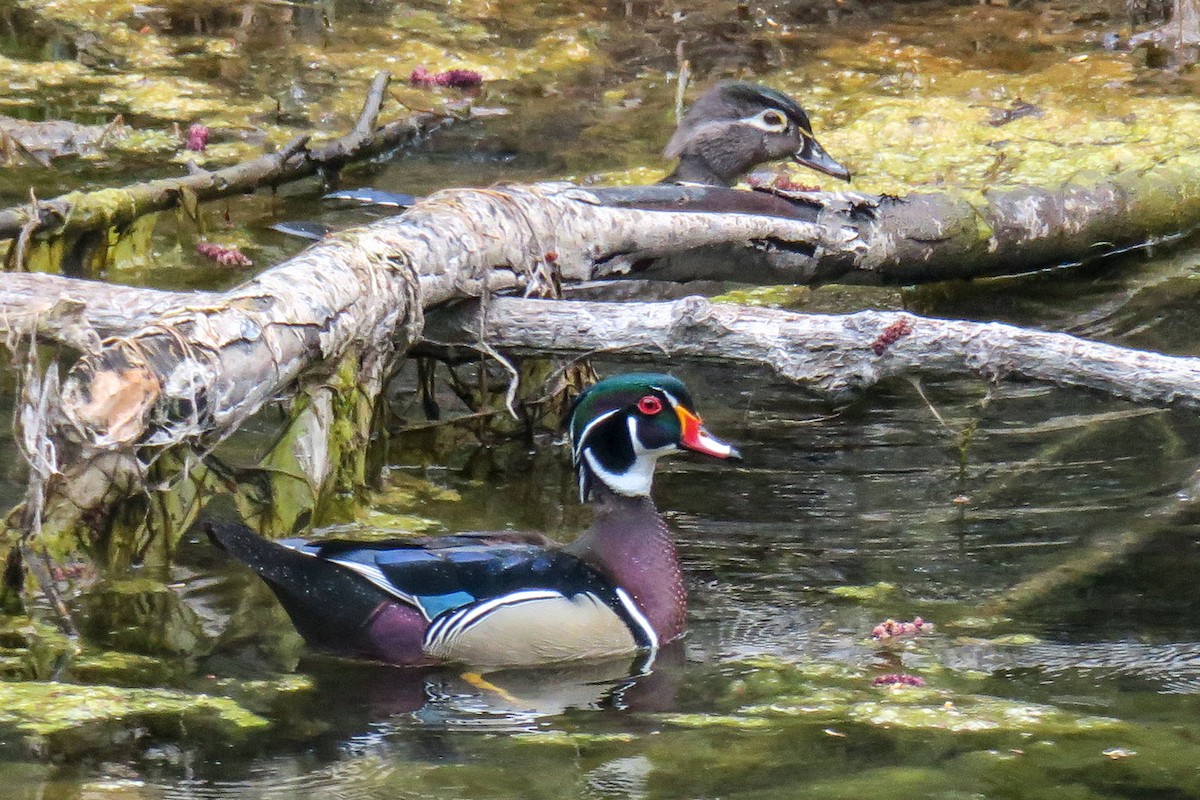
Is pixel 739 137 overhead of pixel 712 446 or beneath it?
overhead

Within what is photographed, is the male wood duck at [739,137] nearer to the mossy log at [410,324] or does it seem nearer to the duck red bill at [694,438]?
the mossy log at [410,324]

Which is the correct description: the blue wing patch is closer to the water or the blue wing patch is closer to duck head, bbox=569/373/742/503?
the water

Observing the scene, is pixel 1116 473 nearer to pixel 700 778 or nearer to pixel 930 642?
pixel 930 642

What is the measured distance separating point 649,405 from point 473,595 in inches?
35.1

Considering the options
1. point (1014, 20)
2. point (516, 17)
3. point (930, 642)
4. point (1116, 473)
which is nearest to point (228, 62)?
point (516, 17)

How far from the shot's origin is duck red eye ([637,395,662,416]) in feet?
17.1

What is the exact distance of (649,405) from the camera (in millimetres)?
5230

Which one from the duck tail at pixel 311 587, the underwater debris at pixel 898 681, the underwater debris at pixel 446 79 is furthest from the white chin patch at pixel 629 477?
the underwater debris at pixel 446 79

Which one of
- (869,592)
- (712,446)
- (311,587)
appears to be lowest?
(869,592)

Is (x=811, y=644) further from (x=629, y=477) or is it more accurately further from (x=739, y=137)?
(x=739, y=137)

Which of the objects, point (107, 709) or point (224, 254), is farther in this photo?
point (224, 254)

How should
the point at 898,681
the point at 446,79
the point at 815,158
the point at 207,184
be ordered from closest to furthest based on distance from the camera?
the point at 898,681
the point at 207,184
the point at 815,158
the point at 446,79

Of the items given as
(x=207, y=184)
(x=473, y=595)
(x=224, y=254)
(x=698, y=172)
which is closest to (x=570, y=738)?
(x=473, y=595)

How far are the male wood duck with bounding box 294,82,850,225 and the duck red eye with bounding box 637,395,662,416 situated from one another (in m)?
3.44
